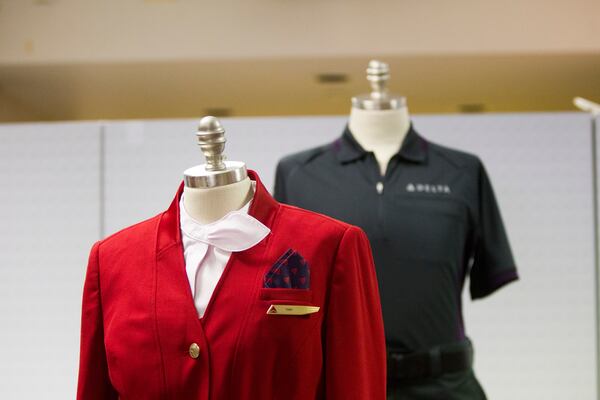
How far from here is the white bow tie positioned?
1.50 meters

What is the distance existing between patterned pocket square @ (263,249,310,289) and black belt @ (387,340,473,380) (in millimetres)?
757

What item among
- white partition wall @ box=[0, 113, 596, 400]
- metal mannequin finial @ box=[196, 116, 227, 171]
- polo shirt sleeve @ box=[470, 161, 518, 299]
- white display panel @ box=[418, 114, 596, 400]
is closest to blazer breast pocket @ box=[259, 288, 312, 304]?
metal mannequin finial @ box=[196, 116, 227, 171]

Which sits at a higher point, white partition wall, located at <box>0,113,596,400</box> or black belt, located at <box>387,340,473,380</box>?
white partition wall, located at <box>0,113,596,400</box>

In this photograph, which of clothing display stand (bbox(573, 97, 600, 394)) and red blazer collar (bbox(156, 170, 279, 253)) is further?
clothing display stand (bbox(573, 97, 600, 394))

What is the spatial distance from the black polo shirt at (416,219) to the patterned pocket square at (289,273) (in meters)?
0.76

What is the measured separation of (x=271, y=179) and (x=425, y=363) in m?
0.96

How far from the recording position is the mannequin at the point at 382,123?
2365mm

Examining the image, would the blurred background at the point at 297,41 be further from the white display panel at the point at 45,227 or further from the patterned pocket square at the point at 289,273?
the patterned pocket square at the point at 289,273

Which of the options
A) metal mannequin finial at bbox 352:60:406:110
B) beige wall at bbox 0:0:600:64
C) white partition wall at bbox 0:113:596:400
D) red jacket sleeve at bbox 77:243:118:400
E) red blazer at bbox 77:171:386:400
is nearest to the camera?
red blazer at bbox 77:171:386:400

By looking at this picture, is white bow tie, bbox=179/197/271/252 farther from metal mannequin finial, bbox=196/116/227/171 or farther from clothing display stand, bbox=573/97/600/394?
clothing display stand, bbox=573/97/600/394

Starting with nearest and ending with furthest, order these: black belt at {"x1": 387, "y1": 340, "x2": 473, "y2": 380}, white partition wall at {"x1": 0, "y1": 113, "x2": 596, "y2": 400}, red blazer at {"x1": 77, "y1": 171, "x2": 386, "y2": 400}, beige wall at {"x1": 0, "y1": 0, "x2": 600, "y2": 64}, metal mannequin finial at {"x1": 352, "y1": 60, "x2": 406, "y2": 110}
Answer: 1. red blazer at {"x1": 77, "y1": 171, "x2": 386, "y2": 400}
2. black belt at {"x1": 387, "y1": 340, "x2": 473, "y2": 380}
3. metal mannequin finial at {"x1": 352, "y1": 60, "x2": 406, "y2": 110}
4. white partition wall at {"x1": 0, "y1": 113, "x2": 596, "y2": 400}
5. beige wall at {"x1": 0, "y1": 0, "x2": 600, "y2": 64}

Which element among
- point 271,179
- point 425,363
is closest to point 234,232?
point 425,363

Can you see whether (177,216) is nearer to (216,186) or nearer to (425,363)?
(216,186)

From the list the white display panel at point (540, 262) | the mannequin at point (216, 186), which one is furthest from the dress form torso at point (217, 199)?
the white display panel at point (540, 262)
